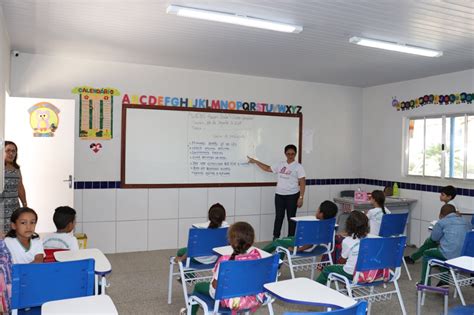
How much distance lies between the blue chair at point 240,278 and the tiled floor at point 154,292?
1219mm

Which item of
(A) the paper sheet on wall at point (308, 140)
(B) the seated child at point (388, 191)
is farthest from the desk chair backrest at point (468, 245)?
(A) the paper sheet on wall at point (308, 140)

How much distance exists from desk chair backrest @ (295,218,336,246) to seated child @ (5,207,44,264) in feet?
7.27

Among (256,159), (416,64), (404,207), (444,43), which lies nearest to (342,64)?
(416,64)

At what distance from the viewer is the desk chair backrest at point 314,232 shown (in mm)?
4066

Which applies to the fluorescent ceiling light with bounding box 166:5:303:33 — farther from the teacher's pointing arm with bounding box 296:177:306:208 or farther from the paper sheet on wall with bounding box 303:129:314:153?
the paper sheet on wall with bounding box 303:129:314:153

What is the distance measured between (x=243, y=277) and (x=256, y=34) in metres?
2.56

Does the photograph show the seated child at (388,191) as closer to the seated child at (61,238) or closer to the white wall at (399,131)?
the white wall at (399,131)

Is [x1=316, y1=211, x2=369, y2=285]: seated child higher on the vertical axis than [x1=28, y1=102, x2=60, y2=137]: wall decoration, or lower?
lower

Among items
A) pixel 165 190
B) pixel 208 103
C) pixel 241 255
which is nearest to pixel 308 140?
pixel 208 103

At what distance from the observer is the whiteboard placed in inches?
229

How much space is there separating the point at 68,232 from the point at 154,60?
2.90 meters

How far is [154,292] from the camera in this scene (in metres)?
4.26

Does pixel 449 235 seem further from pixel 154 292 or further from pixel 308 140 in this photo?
pixel 308 140

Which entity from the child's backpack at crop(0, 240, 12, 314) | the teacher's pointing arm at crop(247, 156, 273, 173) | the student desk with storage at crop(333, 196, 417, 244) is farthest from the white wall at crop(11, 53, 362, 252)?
the child's backpack at crop(0, 240, 12, 314)
